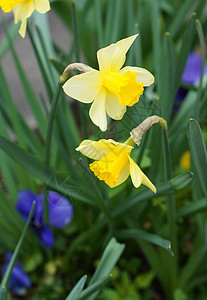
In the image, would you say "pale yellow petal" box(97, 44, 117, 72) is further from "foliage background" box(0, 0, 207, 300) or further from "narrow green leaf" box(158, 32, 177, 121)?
"narrow green leaf" box(158, 32, 177, 121)

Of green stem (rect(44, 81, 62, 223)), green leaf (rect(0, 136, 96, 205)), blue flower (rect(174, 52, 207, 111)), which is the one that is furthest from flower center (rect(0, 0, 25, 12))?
blue flower (rect(174, 52, 207, 111))

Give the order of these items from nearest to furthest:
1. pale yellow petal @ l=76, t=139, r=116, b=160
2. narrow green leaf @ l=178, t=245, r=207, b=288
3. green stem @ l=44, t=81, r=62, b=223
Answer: pale yellow petal @ l=76, t=139, r=116, b=160 → green stem @ l=44, t=81, r=62, b=223 → narrow green leaf @ l=178, t=245, r=207, b=288

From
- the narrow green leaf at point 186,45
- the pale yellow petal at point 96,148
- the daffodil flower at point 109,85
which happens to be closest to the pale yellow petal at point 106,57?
the daffodil flower at point 109,85

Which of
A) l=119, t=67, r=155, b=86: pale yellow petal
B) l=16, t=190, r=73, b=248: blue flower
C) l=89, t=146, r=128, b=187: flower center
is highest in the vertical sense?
l=119, t=67, r=155, b=86: pale yellow petal

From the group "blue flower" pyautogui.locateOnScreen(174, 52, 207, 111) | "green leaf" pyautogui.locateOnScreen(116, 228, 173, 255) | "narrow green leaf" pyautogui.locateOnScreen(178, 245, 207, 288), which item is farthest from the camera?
"blue flower" pyautogui.locateOnScreen(174, 52, 207, 111)

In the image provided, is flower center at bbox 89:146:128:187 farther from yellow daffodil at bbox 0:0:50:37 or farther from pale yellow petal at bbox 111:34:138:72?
yellow daffodil at bbox 0:0:50:37

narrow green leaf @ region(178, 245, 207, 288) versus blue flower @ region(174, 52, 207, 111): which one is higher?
blue flower @ region(174, 52, 207, 111)

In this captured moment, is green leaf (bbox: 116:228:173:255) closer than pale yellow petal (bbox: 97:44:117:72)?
No
